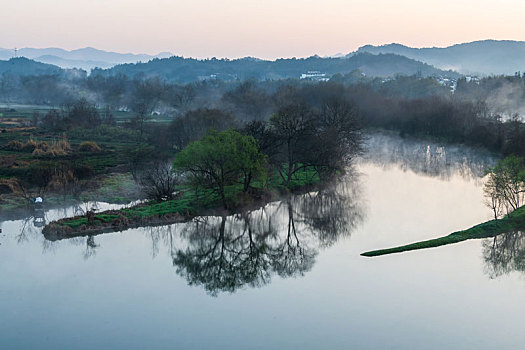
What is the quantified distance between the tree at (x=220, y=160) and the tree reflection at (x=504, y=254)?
580 inches

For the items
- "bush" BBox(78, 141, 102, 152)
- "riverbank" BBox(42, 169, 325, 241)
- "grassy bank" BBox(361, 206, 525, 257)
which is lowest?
"grassy bank" BBox(361, 206, 525, 257)

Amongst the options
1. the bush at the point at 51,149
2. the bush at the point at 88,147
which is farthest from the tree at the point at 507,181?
the bush at the point at 88,147

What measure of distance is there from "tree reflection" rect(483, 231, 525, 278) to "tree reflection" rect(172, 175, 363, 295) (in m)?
7.66

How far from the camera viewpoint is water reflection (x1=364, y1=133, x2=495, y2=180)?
5172 cm

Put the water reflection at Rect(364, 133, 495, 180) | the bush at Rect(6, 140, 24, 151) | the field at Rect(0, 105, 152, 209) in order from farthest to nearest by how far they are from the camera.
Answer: the bush at Rect(6, 140, 24, 151), the water reflection at Rect(364, 133, 495, 180), the field at Rect(0, 105, 152, 209)

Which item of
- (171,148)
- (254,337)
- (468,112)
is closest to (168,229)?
(254,337)

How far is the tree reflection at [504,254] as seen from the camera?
26.8 meters

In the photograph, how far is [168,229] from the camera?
32.1m

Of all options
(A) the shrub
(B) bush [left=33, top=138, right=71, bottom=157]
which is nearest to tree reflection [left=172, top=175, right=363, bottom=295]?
(B) bush [left=33, top=138, right=71, bottom=157]

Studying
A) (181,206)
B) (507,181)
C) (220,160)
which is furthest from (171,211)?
(507,181)

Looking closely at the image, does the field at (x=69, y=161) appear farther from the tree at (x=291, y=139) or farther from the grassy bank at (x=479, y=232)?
the grassy bank at (x=479, y=232)

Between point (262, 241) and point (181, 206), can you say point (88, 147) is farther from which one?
point (262, 241)

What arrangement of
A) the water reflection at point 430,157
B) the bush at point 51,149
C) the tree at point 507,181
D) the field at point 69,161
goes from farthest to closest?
the bush at point 51,149 → the water reflection at point 430,157 → the field at point 69,161 → the tree at point 507,181

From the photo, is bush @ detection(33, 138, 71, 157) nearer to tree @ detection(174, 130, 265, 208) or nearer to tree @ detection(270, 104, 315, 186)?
tree @ detection(174, 130, 265, 208)
